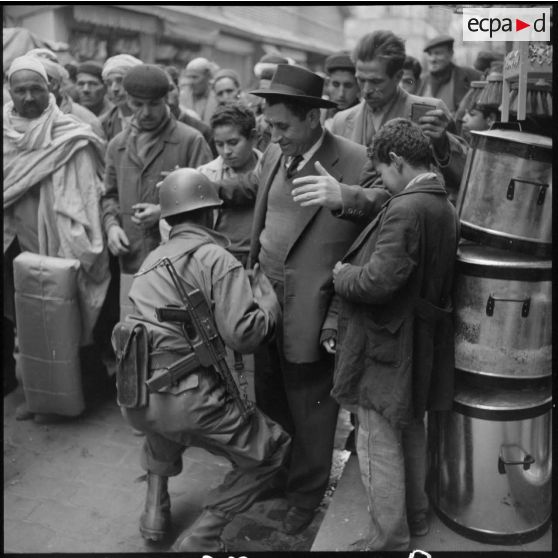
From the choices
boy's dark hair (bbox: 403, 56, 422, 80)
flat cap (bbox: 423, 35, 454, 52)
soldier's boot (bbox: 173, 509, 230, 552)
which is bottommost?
soldier's boot (bbox: 173, 509, 230, 552)

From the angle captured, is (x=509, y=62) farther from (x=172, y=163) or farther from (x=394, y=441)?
(x=172, y=163)

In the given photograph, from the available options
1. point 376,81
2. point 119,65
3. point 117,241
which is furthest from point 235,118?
point 119,65

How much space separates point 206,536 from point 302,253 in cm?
146

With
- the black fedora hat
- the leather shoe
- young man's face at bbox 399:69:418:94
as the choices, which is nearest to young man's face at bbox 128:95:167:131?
the black fedora hat

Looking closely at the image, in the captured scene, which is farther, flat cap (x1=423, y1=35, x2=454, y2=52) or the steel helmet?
flat cap (x1=423, y1=35, x2=454, y2=52)

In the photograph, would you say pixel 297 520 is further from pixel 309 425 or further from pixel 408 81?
pixel 408 81

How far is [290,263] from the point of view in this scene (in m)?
3.40

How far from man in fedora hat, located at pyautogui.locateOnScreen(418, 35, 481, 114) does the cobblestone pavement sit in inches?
141

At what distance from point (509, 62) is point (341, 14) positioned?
16.4 metres

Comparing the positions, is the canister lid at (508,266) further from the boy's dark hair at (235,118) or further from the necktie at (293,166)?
the boy's dark hair at (235,118)

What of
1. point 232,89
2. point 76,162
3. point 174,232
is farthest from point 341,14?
point 174,232

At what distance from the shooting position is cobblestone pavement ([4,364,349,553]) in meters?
3.57

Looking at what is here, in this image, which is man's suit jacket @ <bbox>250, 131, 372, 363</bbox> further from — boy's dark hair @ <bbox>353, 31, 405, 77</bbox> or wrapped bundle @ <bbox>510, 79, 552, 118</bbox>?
wrapped bundle @ <bbox>510, 79, 552, 118</bbox>

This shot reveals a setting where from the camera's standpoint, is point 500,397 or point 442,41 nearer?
point 500,397
